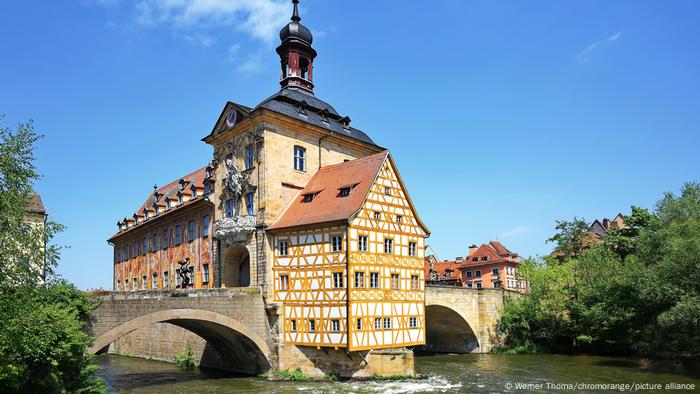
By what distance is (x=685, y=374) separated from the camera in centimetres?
2553

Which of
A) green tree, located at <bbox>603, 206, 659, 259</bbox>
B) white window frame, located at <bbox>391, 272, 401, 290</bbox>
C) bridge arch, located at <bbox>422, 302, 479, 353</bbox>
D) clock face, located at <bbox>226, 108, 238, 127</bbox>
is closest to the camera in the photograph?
white window frame, located at <bbox>391, 272, 401, 290</bbox>

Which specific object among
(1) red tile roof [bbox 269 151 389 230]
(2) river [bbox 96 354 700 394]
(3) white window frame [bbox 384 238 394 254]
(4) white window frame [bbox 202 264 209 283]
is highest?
(1) red tile roof [bbox 269 151 389 230]

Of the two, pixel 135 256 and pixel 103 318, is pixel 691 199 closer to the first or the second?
pixel 103 318

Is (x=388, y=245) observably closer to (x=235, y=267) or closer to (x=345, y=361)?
(x=345, y=361)

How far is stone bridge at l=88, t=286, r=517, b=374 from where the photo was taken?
22625 mm

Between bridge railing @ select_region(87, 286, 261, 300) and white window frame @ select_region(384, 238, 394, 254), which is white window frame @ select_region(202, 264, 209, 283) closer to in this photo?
bridge railing @ select_region(87, 286, 261, 300)

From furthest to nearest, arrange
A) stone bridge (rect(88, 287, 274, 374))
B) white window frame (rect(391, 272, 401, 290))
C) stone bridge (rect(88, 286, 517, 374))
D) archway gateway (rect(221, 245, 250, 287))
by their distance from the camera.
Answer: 1. archway gateway (rect(221, 245, 250, 287))
2. white window frame (rect(391, 272, 401, 290))
3. stone bridge (rect(88, 286, 517, 374))
4. stone bridge (rect(88, 287, 274, 374))

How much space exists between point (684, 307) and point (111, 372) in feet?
93.2

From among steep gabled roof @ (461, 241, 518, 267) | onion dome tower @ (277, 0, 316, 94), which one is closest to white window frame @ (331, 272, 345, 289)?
onion dome tower @ (277, 0, 316, 94)

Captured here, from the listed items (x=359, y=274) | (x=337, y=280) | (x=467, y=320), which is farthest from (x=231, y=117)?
(x=467, y=320)

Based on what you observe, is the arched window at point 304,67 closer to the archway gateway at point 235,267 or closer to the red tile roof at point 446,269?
the archway gateway at point 235,267

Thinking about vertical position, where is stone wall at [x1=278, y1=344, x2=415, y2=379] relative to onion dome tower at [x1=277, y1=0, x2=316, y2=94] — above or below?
below

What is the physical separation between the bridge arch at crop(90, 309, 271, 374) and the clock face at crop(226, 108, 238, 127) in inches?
414

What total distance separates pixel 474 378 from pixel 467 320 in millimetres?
10582
